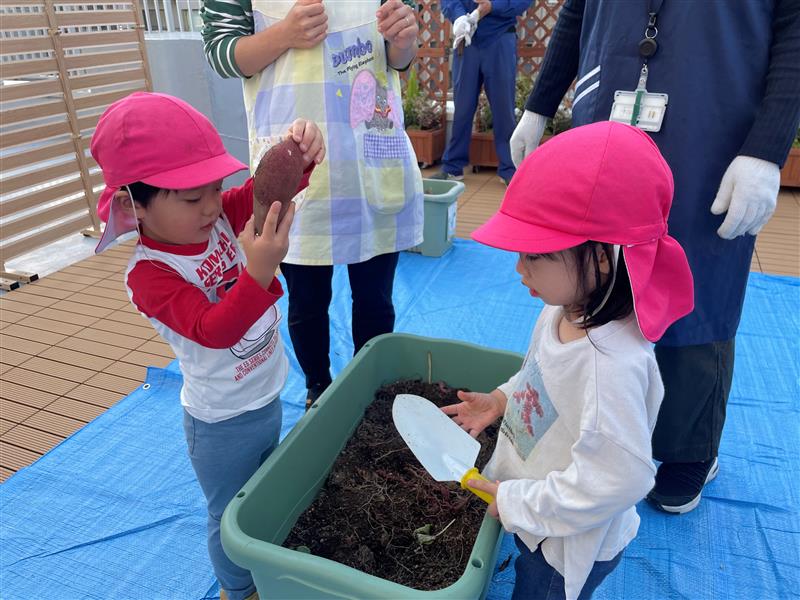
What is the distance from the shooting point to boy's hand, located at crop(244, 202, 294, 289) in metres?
0.78

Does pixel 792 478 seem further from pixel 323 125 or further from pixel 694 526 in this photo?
pixel 323 125

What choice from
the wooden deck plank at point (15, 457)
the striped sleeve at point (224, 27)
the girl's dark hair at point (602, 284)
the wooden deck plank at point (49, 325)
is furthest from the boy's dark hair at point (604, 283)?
the wooden deck plank at point (49, 325)

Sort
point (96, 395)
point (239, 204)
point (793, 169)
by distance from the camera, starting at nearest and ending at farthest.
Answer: point (239, 204) → point (96, 395) → point (793, 169)

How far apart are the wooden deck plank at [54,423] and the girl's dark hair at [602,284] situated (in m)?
1.57

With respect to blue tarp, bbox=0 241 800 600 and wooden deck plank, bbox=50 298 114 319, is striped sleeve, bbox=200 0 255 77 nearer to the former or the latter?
blue tarp, bbox=0 241 800 600

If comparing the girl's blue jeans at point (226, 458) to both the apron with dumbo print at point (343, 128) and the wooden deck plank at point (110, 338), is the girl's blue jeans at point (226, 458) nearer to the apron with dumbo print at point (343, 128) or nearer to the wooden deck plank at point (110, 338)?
the apron with dumbo print at point (343, 128)

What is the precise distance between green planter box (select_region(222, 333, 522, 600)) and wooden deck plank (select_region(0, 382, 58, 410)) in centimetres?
113

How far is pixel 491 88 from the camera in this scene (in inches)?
154

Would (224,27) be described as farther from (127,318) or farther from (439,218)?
(439,218)

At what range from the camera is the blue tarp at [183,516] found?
1210 mm

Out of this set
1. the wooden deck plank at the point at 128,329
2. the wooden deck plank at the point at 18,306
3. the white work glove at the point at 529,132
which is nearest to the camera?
the white work glove at the point at 529,132

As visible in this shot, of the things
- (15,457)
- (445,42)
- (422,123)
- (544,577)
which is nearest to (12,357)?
(15,457)

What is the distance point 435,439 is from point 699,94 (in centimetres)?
82

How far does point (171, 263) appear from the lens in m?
0.91
